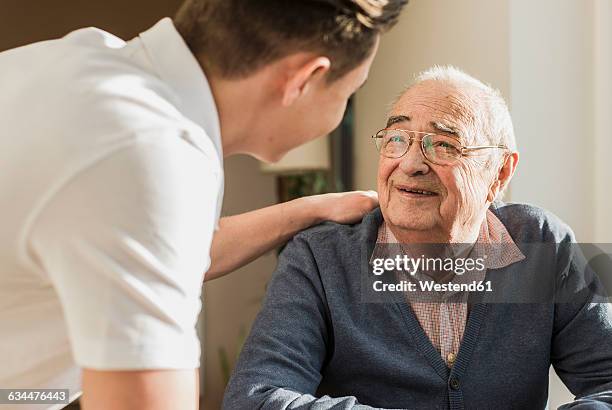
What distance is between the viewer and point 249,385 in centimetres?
157

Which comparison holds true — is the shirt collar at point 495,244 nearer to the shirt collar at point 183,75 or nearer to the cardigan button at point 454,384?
the cardigan button at point 454,384

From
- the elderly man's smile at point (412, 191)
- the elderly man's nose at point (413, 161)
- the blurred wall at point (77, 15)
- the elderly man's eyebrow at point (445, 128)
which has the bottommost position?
the elderly man's smile at point (412, 191)

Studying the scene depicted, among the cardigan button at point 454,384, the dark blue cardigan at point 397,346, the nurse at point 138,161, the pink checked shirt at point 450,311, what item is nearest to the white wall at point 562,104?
the pink checked shirt at point 450,311

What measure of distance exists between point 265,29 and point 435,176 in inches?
45.0

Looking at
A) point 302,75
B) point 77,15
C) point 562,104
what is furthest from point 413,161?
point 77,15

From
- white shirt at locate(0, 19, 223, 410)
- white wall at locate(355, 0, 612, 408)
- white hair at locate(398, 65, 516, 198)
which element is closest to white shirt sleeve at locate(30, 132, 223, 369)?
white shirt at locate(0, 19, 223, 410)

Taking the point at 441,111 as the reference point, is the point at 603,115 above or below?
below

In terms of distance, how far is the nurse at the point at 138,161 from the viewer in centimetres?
62

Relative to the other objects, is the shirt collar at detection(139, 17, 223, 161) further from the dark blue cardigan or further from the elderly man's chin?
the elderly man's chin

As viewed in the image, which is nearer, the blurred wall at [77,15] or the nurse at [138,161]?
the nurse at [138,161]

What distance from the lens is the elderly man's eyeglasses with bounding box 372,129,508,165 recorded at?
1.81m

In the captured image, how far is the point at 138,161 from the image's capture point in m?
0.62

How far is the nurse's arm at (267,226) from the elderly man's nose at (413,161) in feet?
0.49

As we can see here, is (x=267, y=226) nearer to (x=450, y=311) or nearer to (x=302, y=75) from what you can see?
(x=450, y=311)
